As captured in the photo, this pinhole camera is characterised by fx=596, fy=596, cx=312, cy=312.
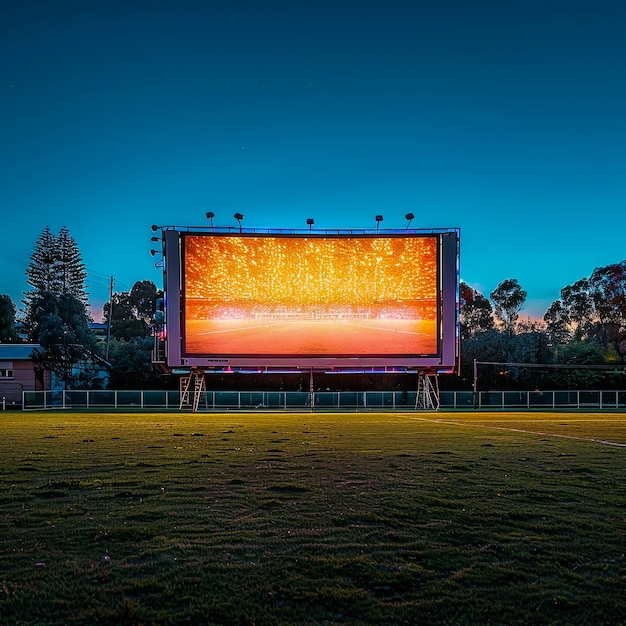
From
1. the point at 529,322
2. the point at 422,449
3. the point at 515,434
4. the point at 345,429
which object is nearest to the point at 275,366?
the point at 345,429

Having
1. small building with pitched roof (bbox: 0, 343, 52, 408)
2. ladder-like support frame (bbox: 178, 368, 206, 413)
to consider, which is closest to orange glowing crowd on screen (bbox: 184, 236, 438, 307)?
ladder-like support frame (bbox: 178, 368, 206, 413)

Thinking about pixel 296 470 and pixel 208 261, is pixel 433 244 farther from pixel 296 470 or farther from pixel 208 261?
pixel 296 470

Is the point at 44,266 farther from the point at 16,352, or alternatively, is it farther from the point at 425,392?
the point at 425,392

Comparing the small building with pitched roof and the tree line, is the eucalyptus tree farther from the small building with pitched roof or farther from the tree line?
the small building with pitched roof

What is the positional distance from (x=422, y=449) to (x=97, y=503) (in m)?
6.14

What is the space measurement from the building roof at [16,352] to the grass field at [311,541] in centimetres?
3280

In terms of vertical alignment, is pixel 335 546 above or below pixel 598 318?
below

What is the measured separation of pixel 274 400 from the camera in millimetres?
30828

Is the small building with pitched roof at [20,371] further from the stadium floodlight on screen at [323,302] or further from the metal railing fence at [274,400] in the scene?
the stadium floodlight on screen at [323,302]

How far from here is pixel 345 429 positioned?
15258 millimetres

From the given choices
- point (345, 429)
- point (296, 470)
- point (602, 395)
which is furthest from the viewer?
point (602, 395)

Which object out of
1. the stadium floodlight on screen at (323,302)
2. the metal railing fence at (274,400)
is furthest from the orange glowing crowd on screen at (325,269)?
the metal railing fence at (274,400)

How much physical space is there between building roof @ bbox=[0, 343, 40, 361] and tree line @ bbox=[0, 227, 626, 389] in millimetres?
737

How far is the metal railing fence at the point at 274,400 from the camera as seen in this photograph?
30547mm
